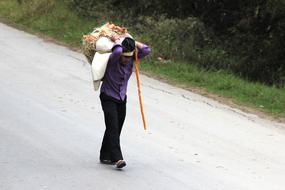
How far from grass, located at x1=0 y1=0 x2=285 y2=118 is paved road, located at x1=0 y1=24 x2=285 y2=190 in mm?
707

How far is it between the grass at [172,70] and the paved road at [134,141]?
27.8 inches

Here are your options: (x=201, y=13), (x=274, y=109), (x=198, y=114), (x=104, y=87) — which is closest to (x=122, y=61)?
(x=104, y=87)

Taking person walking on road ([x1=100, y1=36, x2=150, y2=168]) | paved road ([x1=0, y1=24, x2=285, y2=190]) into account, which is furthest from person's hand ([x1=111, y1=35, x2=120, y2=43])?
paved road ([x1=0, y1=24, x2=285, y2=190])

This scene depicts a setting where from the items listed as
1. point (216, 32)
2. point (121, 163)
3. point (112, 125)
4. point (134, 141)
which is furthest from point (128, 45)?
point (216, 32)

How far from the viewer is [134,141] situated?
7.80 meters

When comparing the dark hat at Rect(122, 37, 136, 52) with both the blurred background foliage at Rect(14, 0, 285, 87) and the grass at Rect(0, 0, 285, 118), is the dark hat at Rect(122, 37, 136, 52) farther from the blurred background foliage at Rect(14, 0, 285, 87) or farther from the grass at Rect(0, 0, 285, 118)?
the blurred background foliage at Rect(14, 0, 285, 87)

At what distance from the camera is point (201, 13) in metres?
18.4

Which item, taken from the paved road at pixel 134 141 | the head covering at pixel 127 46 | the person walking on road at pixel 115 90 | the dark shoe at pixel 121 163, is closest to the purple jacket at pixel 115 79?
the person walking on road at pixel 115 90

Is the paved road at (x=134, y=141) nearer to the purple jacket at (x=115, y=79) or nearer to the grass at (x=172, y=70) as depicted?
the grass at (x=172, y=70)

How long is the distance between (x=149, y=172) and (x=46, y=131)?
6.44 ft

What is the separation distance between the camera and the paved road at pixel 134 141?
6305 mm

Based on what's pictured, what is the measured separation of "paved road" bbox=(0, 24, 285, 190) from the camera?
6.30 m

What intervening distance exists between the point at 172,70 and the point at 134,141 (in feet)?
18.8

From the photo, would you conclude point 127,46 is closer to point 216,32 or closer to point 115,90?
point 115,90
